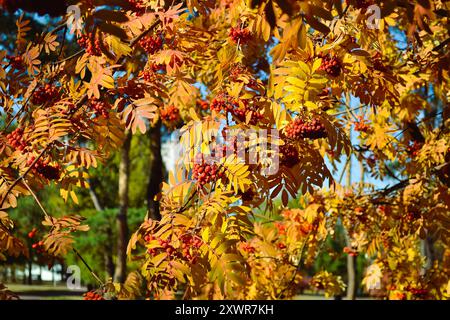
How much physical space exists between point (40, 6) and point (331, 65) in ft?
5.45

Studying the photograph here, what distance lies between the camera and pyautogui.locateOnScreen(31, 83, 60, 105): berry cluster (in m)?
3.24

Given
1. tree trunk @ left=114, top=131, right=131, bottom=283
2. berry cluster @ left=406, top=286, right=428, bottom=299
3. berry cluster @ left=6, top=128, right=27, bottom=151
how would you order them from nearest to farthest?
berry cluster @ left=6, top=128, right=27, bottom=151 → berry cluster @ left=406, top=286, right=428, bottom=299 → tree trunk @ left=114, top=131, right=131, bottom=283

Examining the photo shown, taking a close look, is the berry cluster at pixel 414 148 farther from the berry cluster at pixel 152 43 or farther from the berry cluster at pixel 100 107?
the berry cluster at pixel 100 107

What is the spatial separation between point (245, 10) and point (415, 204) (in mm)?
2794

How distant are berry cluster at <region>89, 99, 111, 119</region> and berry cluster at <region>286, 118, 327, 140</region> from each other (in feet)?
3.63

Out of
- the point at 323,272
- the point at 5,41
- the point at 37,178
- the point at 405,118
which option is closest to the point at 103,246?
the point at 5,41

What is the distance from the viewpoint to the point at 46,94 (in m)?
3.24

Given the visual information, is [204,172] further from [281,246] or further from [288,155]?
[281,246]

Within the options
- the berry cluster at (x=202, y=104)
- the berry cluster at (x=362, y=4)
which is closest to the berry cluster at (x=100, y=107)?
the berry cluster at (x=362, y=4)

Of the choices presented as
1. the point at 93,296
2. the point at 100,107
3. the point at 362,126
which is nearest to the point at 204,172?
the point at 100,107

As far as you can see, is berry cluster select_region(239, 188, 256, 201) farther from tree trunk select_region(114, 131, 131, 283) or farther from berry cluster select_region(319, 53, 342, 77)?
tree trunk select_region(114, 131, 131, 283)

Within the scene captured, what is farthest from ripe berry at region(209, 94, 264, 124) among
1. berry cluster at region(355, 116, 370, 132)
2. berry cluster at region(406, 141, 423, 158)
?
berry cluster at region(406, 141, 423, 158)

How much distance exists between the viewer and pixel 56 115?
9.56ft

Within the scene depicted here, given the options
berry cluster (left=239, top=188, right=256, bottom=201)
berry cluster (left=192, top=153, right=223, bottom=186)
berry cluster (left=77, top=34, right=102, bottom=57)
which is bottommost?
berry cluster (left=239, top=188, right=256, bottom=201)
